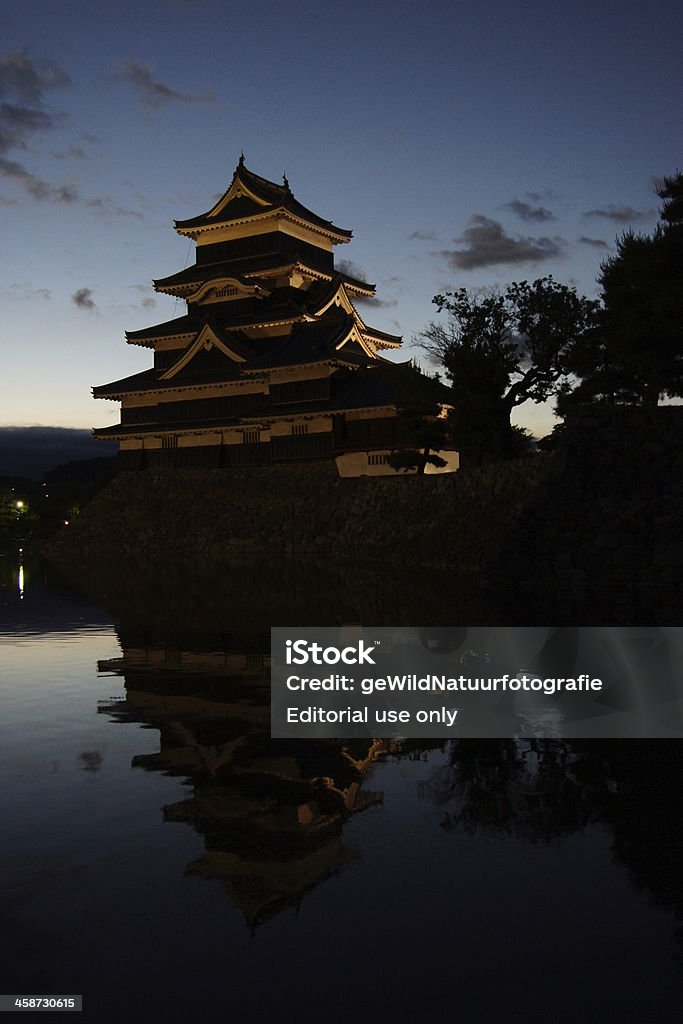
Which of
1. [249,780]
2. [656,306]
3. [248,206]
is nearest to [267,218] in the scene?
[248,206]

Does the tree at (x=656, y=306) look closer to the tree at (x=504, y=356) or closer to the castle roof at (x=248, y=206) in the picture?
the tree at (x=504, y=356)

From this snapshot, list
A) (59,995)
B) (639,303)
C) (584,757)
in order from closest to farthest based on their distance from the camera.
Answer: (59,995), (584,757), (639,303)

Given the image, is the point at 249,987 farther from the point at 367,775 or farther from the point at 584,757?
the point at 584,757

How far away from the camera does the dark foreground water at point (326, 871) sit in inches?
135

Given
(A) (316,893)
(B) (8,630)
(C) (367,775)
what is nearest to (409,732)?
(C) (367,775)

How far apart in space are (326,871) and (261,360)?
41.4 m

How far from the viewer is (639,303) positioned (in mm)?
24906

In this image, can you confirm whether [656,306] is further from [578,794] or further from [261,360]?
[261,360]

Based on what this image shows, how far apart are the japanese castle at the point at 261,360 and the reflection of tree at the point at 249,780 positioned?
101 ft

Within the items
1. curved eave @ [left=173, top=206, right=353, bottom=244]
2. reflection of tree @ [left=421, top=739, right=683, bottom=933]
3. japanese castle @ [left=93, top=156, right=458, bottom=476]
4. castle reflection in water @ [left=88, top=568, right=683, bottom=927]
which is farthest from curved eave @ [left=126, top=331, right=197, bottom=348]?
reflection of tree @ [left=421, top=739, right=683, bottom=933]

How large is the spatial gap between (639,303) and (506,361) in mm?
9005

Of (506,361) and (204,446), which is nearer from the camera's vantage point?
(506,361)

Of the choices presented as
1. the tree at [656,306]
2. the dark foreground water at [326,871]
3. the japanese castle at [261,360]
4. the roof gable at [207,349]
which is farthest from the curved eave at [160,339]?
the dark foreground water at [326,871]

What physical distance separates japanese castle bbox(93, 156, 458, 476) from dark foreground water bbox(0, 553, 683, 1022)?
3284cm
